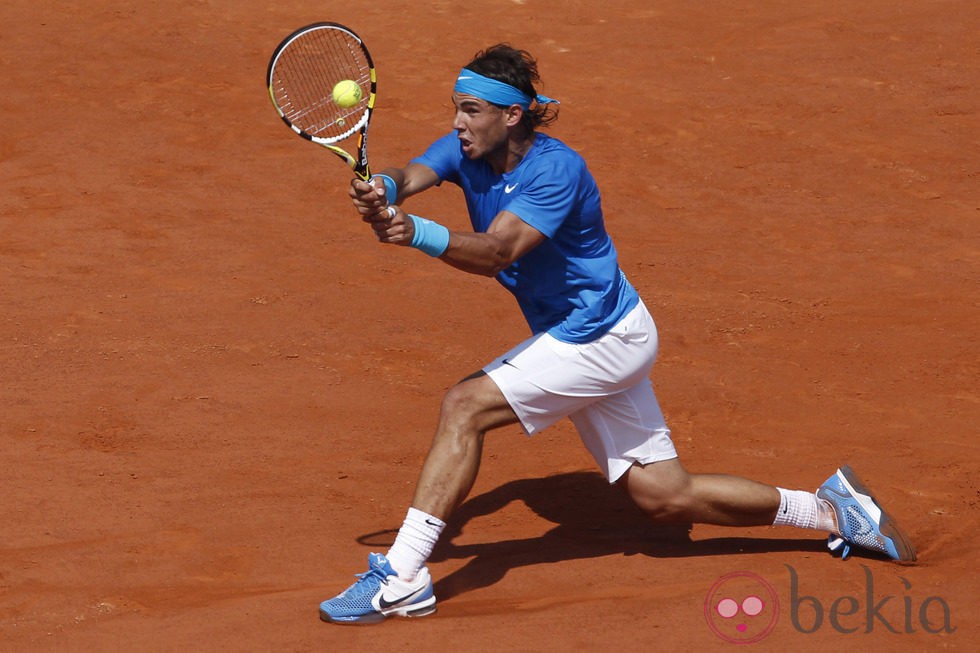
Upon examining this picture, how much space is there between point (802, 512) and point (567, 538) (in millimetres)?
1002

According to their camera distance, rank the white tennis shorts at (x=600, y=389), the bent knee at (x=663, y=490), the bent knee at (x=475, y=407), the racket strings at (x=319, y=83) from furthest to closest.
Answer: the racket strings at (x=319, y=83) < the bent knee at (x=663, y=490) < the white tennis shorts at (x=600, y=389) < the bent knee at (x=475, y=407)

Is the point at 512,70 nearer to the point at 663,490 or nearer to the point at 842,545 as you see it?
the point at 663,490

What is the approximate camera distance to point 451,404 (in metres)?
4.95

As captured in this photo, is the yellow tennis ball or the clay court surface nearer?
the clay court surface

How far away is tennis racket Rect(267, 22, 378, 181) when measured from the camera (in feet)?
16.8

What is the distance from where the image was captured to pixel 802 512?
17.8ft

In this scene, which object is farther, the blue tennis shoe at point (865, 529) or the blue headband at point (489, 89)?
the blue tennis shoe at point (865, 529)

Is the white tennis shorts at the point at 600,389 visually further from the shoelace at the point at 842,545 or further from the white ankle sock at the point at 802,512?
the shoelace at the point at 842,545

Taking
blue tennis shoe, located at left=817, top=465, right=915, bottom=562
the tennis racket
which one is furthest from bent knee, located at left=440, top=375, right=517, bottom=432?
blue tennis shoe, located at left=817, top=465, right=915, bottom=562

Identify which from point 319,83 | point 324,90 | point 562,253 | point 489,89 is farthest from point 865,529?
point 319,83

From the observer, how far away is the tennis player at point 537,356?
4.82 m

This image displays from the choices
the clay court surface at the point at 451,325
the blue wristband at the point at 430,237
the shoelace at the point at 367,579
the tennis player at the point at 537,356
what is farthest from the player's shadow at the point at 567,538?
the blue wristband at the point at 430,237

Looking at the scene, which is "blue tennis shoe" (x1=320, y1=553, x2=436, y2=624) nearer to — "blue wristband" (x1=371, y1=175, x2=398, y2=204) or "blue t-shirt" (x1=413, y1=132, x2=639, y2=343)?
"blue t-shirt" (x1=413, y1=132, x2=639, y2=343)

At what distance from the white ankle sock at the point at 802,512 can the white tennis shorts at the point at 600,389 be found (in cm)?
53
